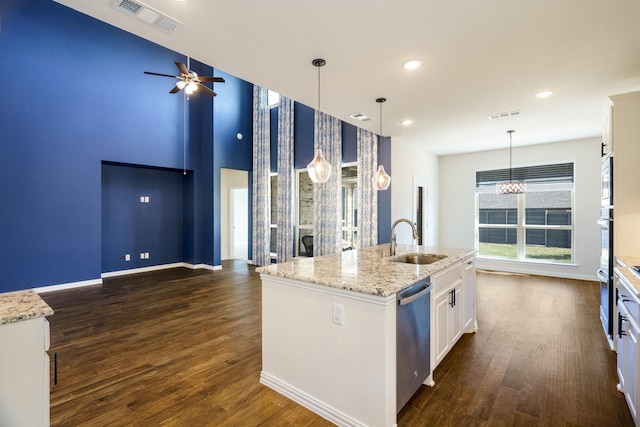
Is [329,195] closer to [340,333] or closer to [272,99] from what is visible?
[272,99]

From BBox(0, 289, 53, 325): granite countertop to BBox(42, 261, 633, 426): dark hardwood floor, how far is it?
113cm

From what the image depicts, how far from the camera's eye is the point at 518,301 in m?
4.65

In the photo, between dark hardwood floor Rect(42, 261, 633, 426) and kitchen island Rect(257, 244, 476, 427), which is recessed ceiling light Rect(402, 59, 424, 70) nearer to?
kitchen island Rect(257, 244, 476, 427)

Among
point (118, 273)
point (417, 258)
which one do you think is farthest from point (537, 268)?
point (118, 273)

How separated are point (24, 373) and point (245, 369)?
1668mm

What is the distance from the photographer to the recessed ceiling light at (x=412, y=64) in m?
2.94

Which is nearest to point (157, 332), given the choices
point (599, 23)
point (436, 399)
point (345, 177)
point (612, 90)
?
point (436, 399)

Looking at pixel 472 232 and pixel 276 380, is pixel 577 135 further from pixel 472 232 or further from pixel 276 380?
pixel 276 380

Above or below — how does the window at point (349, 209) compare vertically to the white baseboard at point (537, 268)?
above

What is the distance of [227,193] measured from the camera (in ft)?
28.9

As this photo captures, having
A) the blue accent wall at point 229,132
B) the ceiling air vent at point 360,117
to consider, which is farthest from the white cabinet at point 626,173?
the blue accent wall at point 229,132

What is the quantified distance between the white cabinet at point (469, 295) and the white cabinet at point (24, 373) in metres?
3.19

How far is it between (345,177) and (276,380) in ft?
15.8

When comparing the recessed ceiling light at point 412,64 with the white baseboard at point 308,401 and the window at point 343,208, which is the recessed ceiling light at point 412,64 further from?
the window at point 343,208
